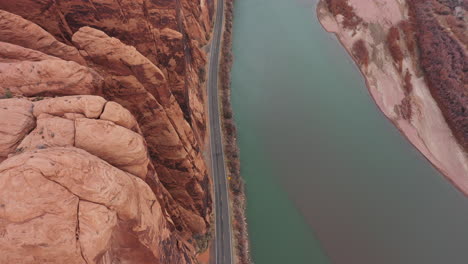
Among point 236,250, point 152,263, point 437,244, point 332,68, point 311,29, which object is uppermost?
point 311,29

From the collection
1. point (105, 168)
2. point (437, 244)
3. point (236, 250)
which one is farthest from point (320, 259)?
point (105, 168)

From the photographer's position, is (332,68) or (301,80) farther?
(332,68)

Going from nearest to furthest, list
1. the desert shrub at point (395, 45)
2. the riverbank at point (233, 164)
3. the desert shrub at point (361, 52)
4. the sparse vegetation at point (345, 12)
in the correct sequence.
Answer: the riverbank at point (233, 164), the desert shrub at point (361, 52), the desert shrub at point (395, 45), the sparse vegetation at point (345, 12)

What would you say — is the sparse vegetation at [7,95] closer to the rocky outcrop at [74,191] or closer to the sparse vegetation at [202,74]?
the rocky outcrop at [74,191]

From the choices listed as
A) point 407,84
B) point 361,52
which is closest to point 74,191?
point 361,52

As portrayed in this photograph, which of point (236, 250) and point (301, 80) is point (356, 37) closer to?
point (301, 80)

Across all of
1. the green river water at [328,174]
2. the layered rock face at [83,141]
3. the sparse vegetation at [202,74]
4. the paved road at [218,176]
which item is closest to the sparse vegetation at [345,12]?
the green river water at [328,174]

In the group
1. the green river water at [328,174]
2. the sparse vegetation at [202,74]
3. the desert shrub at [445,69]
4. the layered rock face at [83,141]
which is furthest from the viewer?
the desert shrub at [445,69]
